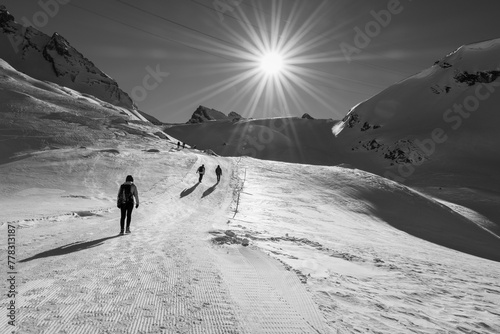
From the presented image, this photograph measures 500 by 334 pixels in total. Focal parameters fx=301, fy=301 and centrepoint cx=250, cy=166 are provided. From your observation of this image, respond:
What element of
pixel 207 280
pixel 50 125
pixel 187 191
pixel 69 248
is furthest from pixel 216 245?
pixel 50 125

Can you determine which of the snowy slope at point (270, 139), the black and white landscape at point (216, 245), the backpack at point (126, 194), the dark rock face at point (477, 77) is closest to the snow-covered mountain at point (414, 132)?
the dark rock face at point (477, 77)

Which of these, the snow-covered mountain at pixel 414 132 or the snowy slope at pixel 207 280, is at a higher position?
the snow-covered mountain at pixel 414 132

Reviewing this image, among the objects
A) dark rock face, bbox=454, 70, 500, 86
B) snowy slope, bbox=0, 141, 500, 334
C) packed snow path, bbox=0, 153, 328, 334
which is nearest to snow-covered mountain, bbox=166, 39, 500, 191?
dark rock face, bbox=454, 70, 500, 86

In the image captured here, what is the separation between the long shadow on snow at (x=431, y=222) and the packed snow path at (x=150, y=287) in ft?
70.6

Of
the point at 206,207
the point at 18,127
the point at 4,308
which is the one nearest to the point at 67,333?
the point at 4,308

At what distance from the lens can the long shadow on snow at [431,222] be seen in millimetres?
23125

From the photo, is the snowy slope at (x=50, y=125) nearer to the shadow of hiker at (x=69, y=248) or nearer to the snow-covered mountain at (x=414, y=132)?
the shadow of hiker at (x=69, y=248)

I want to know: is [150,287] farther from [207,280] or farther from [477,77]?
[477,77]

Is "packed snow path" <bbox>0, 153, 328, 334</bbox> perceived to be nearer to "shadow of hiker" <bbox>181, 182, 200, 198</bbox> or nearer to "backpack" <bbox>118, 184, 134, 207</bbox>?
"backpack" <bbox>118, 184, 134, 207</bbox>

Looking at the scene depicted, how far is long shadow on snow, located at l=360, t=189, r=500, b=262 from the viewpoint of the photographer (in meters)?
23.1

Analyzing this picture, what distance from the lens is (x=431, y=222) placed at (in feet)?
90.2

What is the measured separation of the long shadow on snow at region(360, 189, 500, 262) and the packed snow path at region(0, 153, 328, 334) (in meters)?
21.5

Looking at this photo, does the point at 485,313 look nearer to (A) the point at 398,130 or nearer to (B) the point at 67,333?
(B) the point at 67,333

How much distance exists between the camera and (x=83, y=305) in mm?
3871
